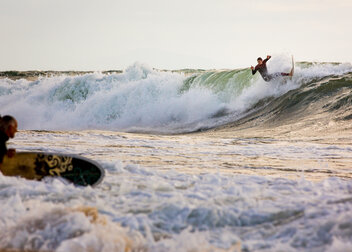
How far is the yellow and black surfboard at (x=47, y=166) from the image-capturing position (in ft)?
13.6

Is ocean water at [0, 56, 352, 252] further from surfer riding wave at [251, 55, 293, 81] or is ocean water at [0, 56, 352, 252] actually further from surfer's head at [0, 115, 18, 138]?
surfer riding wave at [251, 55, 293, 81]

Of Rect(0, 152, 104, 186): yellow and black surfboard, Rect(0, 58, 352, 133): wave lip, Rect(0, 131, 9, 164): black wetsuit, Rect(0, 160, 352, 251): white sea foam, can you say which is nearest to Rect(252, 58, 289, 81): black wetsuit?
Rect(0, 58, 352, 133): wave lip

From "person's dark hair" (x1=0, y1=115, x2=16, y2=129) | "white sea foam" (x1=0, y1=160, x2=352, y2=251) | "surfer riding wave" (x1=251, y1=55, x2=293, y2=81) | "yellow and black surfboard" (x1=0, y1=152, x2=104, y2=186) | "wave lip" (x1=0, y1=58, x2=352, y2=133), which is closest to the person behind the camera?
"white sea foam" (x1=0, y1=160, x2=352, y2=251)

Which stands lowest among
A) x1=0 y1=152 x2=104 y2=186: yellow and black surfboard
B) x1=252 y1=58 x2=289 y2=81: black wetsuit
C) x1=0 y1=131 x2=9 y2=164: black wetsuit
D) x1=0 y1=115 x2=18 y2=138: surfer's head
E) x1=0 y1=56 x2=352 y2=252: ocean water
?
x1=0 y1=56 x2=352 y2=252: ocean water

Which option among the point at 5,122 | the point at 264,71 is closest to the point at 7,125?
the point at 5,122

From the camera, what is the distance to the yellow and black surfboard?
4152 mm

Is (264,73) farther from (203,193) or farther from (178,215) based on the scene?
(178,215)

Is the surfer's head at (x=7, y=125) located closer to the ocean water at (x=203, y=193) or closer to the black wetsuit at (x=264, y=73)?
Answer: the ocean water at (x=203, y=193)

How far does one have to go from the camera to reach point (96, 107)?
20.2 metres

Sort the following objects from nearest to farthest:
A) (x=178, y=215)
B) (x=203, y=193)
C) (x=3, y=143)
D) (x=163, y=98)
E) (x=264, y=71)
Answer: (x=178, y=215) → (x=203, y=193) → (x=3, y=143) → (x=264, y=71) → (x=163, y=98)

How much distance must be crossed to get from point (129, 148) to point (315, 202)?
4.03m

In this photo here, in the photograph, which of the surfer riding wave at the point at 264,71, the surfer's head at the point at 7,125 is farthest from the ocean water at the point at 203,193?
the surfer riding wave at the point at 264,71

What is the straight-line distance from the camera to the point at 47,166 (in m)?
4.26

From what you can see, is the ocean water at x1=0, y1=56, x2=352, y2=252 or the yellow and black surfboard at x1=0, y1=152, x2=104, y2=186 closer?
the ocean water at x1=0, y1=56, x2=352, y2=252
